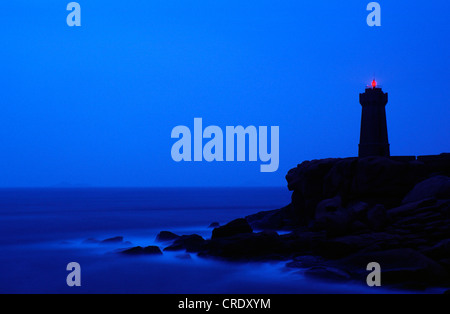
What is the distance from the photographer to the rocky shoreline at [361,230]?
17156 mm

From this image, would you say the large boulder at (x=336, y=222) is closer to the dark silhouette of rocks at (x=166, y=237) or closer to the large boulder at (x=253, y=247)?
the large boulder at (x=253, y=247)

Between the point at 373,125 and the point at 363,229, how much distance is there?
16.7 metres

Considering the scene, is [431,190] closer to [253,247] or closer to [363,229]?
[363,229]

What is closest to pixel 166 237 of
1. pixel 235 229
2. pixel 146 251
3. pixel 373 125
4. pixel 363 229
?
pixel 146 251

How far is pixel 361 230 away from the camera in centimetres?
2164

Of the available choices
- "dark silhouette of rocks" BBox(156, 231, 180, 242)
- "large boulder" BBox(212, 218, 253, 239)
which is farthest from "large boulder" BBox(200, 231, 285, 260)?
"dark silhouette of rocks" BBox(156, 231, 180, 242)

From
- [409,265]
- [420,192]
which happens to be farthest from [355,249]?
[420,192]

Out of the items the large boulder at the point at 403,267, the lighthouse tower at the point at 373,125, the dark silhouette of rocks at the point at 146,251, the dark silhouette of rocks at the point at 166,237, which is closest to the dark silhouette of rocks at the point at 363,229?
the large boulder at the point at 403,267

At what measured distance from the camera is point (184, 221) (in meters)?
48.8

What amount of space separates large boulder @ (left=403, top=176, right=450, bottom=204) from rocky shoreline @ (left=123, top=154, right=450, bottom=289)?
0.06 ft

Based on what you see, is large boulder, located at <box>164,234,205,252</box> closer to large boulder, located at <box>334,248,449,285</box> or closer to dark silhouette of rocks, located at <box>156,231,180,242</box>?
dark silhouette of rocks, located at <box>156,231,180,242</box>

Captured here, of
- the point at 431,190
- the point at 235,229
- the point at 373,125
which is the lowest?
the point at 235,229

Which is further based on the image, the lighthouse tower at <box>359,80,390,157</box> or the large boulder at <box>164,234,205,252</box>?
the lighthouse tower at <box>359,80,390,157</box>

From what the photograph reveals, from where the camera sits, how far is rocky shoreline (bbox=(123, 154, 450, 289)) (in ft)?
56.3
